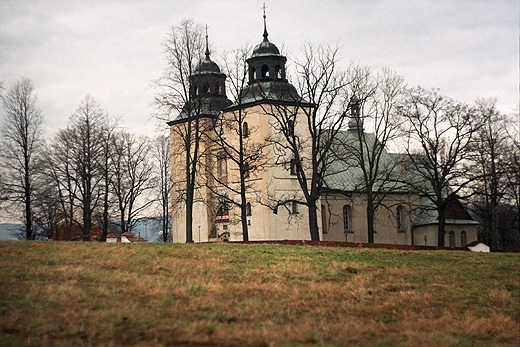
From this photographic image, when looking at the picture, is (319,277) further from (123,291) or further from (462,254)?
(462,254)

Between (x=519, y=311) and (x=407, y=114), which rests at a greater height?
(x=407, y=114)

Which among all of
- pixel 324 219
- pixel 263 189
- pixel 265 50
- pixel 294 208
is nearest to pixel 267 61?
pixel 265 50

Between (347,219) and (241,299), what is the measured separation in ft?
168

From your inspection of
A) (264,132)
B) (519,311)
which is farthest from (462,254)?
(264,132)

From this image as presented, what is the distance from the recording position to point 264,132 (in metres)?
61.6

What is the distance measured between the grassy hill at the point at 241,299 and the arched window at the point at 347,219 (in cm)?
3930

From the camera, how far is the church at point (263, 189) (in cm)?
5900

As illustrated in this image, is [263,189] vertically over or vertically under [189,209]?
over

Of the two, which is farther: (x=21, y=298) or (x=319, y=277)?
(x=319, y=277)

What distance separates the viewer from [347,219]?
70.4 metres

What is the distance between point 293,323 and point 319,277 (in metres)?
6.49

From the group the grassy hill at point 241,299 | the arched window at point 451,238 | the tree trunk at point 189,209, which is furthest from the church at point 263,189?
the grassy hill at point 241,299

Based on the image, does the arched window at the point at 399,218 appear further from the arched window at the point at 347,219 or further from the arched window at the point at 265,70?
the arched window at the point at 265,70

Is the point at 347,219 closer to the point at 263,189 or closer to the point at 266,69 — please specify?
the point at 263,189
